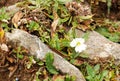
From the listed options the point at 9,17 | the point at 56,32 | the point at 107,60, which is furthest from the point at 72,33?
the point at 9,17

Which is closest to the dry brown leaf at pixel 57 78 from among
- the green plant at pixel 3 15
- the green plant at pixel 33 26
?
the green plant at pixel 33 26

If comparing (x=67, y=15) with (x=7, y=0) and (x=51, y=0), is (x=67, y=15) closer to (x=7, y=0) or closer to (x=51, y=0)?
(x=51, y=0)

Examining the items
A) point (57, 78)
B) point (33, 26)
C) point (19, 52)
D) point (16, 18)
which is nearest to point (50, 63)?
point (57, 78)

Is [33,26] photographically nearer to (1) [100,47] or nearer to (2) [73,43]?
(2) [73,43]

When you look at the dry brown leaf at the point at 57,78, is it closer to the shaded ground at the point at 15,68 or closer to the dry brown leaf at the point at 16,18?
the shaded ground at the point at 15,68

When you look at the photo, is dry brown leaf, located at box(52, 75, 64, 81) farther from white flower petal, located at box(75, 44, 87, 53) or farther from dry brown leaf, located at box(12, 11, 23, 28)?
dry brown leaf, located at box(12, 11, 23, 28)

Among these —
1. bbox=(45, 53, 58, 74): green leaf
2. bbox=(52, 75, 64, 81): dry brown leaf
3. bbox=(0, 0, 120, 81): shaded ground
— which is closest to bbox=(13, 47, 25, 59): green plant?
bbox=(0, 0, 120, 81): shaded ground
